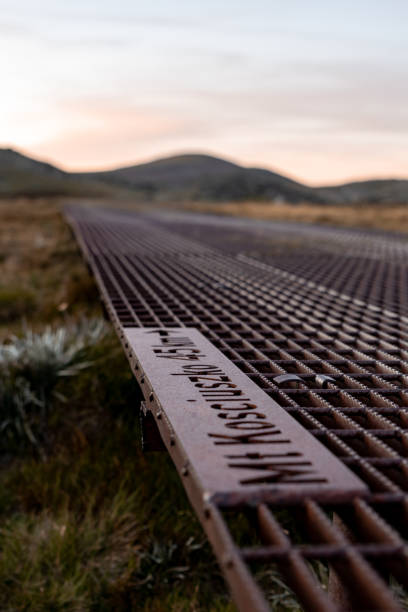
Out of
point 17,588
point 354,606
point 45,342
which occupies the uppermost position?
point 354,606

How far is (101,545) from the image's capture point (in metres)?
3.43

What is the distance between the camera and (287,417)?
2.04 metres

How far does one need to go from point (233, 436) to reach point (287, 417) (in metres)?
0.25

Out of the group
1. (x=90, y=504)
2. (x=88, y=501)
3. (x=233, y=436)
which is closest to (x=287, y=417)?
(x=233, y=436)

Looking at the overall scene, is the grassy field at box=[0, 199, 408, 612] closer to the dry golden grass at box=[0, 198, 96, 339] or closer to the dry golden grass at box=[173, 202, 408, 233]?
the dry golden grass at box=[0, 198, 96, 339]

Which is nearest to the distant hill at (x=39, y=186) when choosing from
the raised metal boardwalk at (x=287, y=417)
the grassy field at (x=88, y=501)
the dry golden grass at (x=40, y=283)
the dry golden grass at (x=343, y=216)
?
the dry golden grass at (x=343, y=216)

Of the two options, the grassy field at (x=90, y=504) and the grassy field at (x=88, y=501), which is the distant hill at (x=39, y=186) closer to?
the grassy field at (x=88, y=501)

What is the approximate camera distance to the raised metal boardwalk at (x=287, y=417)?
Answer: 1314mm

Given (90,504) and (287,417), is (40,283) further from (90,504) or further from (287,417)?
(287,417)

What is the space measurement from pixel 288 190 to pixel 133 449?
462ft

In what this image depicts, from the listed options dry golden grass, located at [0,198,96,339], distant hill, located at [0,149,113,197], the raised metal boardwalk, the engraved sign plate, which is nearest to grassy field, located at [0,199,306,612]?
the raised metal boardwalk

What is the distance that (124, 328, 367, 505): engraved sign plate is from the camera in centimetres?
153

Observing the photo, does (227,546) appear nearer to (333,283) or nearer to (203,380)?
(203,380)

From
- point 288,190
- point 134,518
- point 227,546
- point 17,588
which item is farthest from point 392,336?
point 288,190
